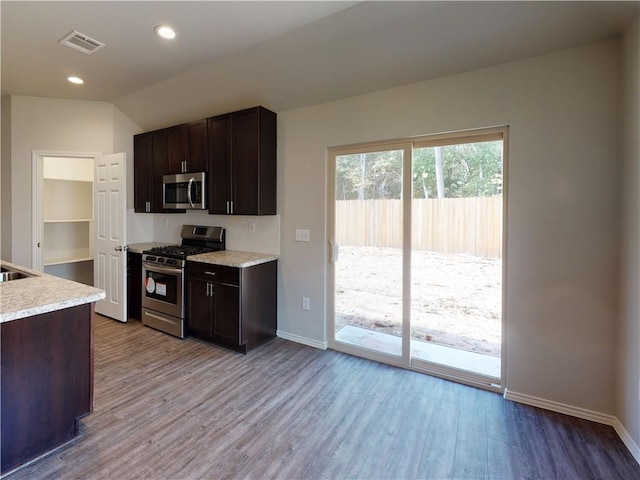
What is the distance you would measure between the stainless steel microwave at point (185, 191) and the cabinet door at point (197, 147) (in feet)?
0.31

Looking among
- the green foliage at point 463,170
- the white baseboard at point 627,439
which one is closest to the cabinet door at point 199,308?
the green foliage at point 463,170

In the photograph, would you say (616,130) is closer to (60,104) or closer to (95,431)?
(95,431)

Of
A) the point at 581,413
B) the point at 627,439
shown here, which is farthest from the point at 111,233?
the point at 627,439

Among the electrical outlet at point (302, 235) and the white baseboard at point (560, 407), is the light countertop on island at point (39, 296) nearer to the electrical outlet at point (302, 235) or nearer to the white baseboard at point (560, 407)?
the electrical outlet at point (302, 235)

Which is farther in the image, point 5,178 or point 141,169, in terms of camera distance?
point 141,169

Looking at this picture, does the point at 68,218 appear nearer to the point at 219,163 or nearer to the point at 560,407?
the point at 219,163

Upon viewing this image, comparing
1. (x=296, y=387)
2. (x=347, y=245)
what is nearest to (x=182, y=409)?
(x=296, y=387)

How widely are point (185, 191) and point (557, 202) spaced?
361 cm

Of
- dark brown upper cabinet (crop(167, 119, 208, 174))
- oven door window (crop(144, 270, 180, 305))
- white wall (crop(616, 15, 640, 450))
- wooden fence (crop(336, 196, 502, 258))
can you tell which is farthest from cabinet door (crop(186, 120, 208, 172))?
white wall (crop(616, 15, 640, 450))

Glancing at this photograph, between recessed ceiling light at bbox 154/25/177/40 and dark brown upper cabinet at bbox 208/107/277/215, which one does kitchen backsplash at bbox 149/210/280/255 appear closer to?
dark brown upper cabinet at bbox 208/107/277/215

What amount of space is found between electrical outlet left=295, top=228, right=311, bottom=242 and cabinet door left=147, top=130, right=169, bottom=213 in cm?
193

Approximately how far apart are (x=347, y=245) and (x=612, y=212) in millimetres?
1987

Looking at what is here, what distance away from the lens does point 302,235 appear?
3293mm

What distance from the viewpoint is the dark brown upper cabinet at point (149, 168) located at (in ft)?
13.0
